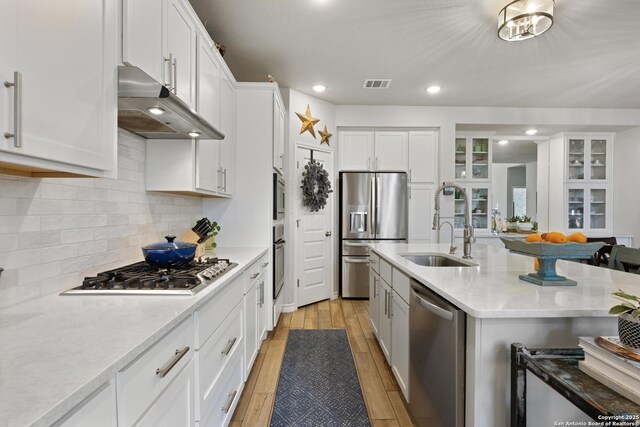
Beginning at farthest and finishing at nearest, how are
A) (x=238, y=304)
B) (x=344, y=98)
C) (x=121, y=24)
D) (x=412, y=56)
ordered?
(x=344, y=98) → (x=412, y=56) → (x=238, y=304) → (x=121, y=24)

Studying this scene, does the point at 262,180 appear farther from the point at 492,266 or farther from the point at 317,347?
the point at 492,266

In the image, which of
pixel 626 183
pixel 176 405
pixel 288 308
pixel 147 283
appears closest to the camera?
pixel 176 405

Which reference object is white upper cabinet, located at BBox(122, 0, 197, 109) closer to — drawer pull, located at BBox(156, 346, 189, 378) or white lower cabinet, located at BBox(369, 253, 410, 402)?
drawer pull, located at BBox(156, 346, 189, 378)

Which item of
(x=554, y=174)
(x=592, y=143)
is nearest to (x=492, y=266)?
(x=554, y=174)

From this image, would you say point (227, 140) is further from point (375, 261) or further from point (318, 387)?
point (318, 387)

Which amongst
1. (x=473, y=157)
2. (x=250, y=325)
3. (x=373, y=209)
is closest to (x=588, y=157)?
(x=473, y=157)

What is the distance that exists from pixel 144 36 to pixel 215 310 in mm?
1234

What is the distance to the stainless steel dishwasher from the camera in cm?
114

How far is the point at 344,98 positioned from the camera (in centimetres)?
415

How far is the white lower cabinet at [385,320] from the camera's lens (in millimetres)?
2178

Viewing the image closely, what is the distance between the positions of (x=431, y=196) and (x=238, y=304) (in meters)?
3.51

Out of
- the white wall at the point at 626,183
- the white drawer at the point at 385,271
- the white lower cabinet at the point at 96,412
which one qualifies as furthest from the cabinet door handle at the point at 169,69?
the white wall at the point at 626,183

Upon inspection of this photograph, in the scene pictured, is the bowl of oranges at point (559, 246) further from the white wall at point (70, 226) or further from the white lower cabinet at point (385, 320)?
the white wall at point (70, 226)

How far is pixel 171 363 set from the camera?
927 millimetres
